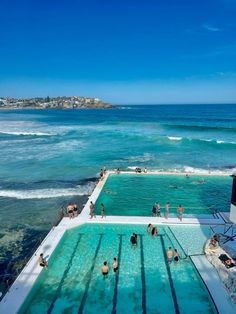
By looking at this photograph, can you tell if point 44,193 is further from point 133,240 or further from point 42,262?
point 42,262

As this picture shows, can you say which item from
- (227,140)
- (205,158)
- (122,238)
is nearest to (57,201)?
(122,238)

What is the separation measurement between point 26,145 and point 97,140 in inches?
474

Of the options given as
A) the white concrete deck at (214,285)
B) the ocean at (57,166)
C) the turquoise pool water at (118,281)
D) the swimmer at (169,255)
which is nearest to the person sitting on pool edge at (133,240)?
the turquoise pool water at (118,281)

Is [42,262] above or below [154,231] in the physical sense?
below

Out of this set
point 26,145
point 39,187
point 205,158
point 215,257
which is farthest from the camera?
point 26,145

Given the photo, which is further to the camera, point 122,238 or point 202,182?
point 202,182

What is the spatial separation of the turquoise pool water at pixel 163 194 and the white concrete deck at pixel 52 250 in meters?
1.47

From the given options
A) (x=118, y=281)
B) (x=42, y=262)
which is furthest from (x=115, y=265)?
(x=42, y=262)

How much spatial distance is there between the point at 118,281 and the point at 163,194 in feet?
38.8

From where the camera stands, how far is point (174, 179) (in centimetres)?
2798

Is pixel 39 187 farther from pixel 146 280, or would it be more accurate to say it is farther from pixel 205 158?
pixel 205 158

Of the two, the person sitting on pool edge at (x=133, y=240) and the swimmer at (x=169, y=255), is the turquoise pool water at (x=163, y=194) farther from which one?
the swimmer at (x=169, y=255)

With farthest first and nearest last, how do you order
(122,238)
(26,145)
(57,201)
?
(26,145) → (57,201) → (122,238)

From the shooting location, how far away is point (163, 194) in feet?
78.9
